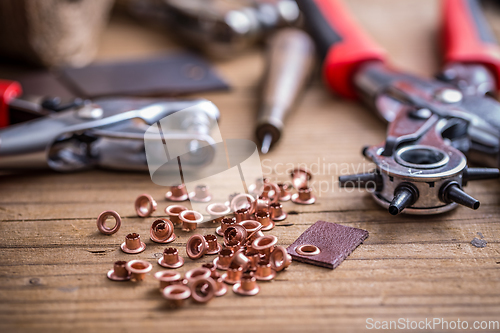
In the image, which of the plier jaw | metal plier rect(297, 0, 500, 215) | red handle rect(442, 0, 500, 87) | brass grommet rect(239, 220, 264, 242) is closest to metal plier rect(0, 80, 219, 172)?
the plier jaw

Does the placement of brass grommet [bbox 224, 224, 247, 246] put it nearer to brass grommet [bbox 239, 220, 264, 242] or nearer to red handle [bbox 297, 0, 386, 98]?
brass grommet [bbox 239, 220, 264, 242]

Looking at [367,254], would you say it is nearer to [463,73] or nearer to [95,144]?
[95,144]

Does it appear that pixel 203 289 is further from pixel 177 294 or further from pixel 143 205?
pixel 143 205

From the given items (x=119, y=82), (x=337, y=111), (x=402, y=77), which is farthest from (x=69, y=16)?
(x=402, y=77)

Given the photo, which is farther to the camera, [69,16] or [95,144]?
[69,16]

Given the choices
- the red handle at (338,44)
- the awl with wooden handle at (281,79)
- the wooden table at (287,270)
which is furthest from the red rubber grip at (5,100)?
the red handle at (338,44)

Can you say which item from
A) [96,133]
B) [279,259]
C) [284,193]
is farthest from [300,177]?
[96,133]
